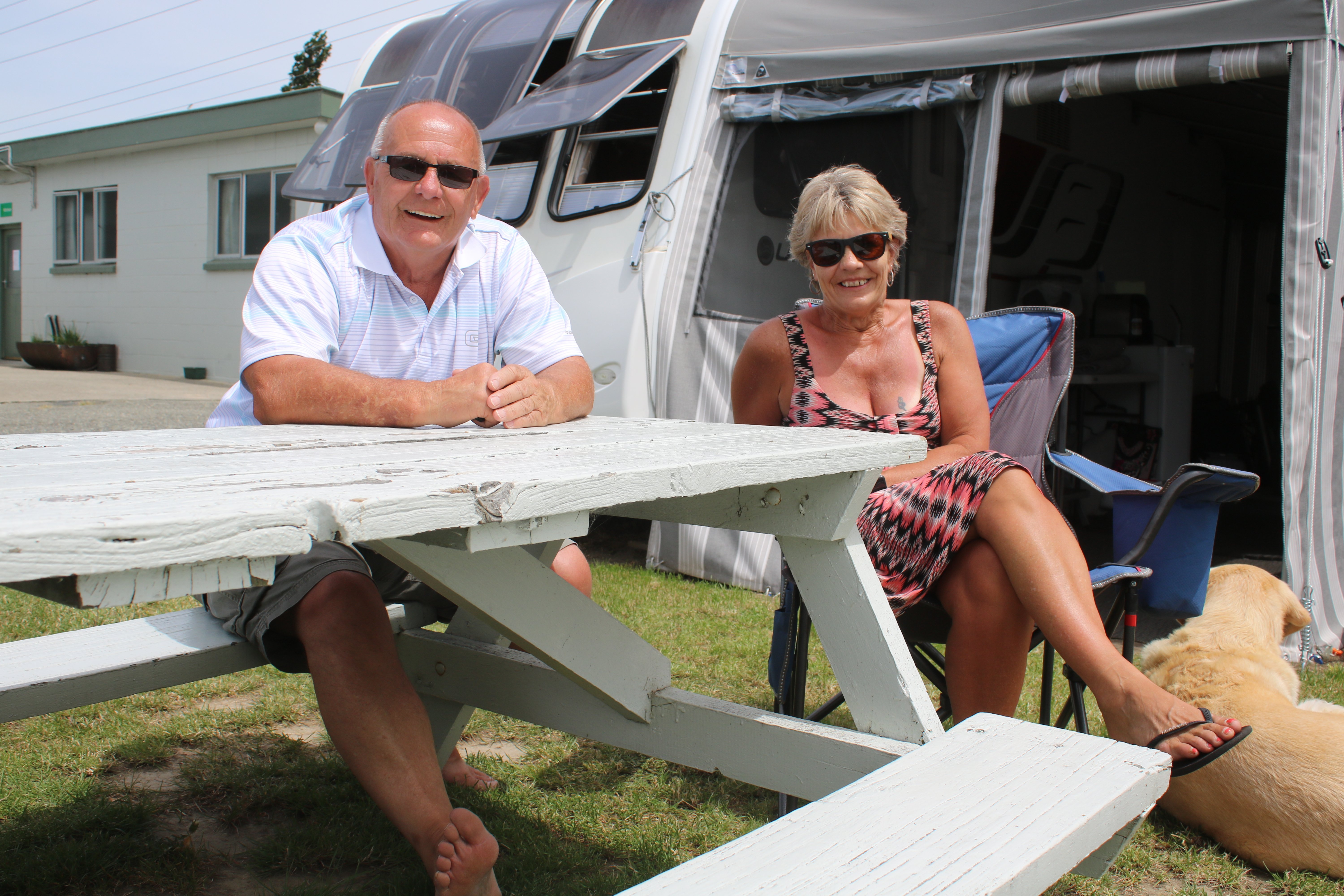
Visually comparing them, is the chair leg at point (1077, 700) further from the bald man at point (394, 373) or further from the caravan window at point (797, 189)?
the caravan window at point (797, 189)

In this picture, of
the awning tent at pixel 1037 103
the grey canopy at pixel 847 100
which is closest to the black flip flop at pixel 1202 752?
the awning tent at pixel 1037 103

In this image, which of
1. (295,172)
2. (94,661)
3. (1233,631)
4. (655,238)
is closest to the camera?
(94,661)

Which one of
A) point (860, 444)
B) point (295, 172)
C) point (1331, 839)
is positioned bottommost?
point (1331, 839)

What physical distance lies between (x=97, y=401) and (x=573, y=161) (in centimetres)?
693

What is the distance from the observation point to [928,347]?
237cm

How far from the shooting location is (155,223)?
1351cm

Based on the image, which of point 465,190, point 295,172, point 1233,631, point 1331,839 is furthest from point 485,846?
point 295,172

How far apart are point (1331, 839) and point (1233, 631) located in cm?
50

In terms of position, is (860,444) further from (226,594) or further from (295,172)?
(295,172)

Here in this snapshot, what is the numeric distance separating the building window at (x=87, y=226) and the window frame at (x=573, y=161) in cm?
1226

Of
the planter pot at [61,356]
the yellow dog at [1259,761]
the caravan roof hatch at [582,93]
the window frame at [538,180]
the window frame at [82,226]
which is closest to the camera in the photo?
the yellow dog at [1259,761]

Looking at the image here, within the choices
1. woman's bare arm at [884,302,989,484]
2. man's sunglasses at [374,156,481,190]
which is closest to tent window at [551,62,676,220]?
woman's bare arm at [884,302,989,484]

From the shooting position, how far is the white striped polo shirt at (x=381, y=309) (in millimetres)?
1813

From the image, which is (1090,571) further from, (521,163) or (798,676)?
(521,163)
